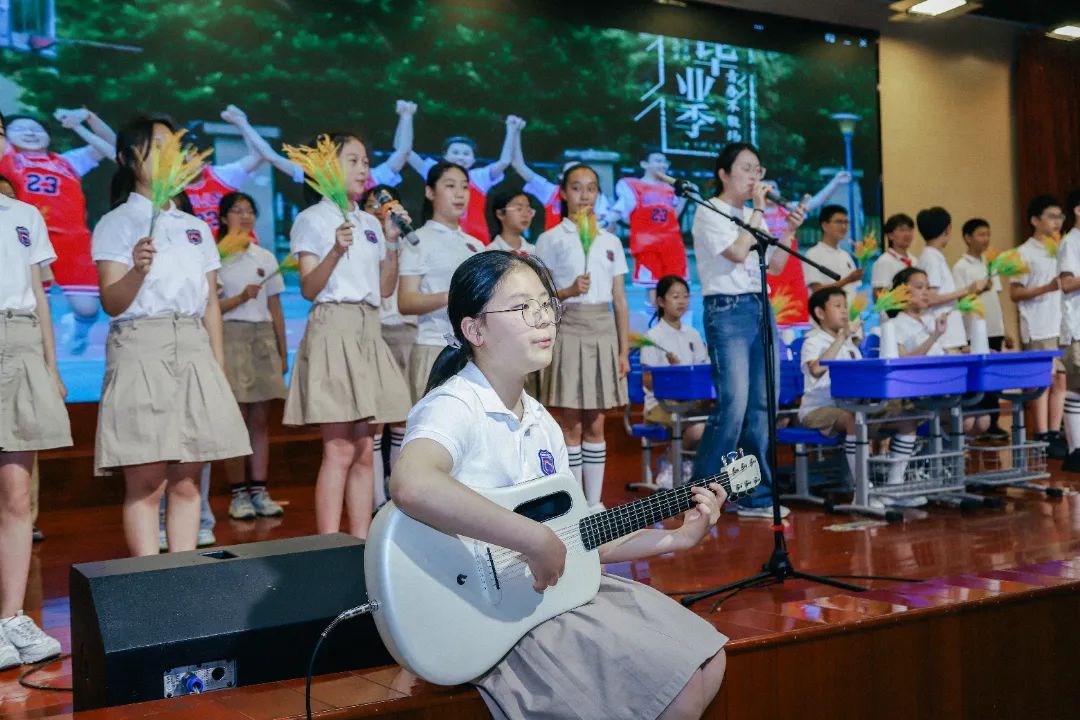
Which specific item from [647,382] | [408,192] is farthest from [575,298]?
[408,192]

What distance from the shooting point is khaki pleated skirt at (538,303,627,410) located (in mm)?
4918

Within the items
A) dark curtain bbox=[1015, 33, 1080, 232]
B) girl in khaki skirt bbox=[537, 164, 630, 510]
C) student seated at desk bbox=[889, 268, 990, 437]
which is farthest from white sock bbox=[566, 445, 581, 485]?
dark curtain bbox=[1015, 33, 1080, 232]

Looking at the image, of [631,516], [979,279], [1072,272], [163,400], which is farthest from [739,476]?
[979,279]

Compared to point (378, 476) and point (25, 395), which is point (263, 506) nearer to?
point (378, 476)

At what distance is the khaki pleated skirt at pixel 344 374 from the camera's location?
3801 millimetres

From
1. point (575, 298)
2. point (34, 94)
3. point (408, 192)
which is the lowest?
point (575, 298)

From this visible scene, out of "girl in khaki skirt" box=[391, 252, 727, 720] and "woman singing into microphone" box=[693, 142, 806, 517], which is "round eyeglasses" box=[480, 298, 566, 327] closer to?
"girl in khaki skirt" box=[391, 252, 727, 720]

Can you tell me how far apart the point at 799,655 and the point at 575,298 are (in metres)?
2.91

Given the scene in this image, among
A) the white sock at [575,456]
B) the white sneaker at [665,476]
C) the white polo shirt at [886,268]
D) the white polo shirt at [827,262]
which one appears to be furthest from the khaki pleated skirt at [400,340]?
the white polo shirt at [827,262]

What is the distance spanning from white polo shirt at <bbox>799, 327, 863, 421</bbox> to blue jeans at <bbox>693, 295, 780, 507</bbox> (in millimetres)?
716

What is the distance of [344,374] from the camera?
151 inches

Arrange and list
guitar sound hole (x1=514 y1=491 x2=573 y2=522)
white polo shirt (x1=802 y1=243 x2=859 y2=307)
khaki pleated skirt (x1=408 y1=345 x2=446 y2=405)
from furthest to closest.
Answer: white polo shirt (x1=802 y1=243 x2=859 y2=307) < khaki pleated skirt (x1=408 y1=345 x2=446 y2=405) < guitar sound hole (x1=514 y1=491 x2=573 y2=522)

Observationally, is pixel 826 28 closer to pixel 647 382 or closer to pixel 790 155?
pixel 790 155

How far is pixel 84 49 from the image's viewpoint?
6.37 metres
